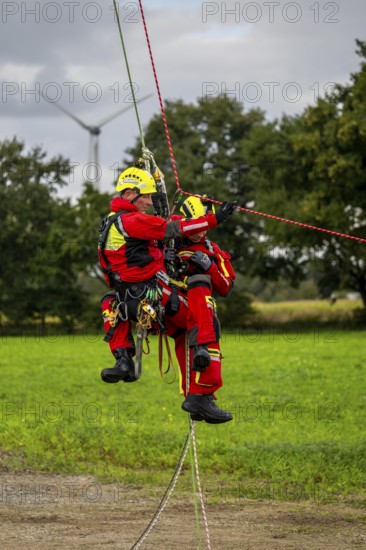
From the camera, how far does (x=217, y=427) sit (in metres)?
20.7

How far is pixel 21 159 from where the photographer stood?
6116 centimetres

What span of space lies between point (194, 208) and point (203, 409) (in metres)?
1.96

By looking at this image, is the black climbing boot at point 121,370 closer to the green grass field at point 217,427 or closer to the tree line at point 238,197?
the green grass field at point 217,427

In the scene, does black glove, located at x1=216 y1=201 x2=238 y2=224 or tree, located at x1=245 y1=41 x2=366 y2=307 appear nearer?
black glove, located at x1=216 y1=201 x2=238 y2=224

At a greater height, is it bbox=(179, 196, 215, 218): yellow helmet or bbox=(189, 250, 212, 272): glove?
bbox=(179, 196, 215, 218): yellow helmet

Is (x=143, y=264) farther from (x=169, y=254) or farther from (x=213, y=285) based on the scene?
(x=213, y=285)

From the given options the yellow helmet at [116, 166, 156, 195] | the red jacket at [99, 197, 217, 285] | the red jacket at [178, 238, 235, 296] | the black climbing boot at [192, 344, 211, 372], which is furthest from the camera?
the red jacket at [178, 238, 235, 296]

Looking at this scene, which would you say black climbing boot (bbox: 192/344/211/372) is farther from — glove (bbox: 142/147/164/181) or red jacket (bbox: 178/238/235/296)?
glove (bbox: 142/147/164/181)

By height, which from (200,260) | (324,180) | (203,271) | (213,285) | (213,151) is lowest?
(213,285)

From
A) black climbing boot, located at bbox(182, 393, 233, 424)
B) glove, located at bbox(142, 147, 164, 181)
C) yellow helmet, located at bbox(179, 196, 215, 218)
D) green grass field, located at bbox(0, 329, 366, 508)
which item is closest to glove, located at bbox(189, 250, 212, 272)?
yellow helmet, located at bbox(179, 196, 215, 218)

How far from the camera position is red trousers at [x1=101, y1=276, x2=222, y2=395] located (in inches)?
401

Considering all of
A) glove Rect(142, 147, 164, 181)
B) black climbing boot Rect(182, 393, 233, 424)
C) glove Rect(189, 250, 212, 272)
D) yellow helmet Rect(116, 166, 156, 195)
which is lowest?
black climbing boot Rect(182, 393, 233, 424)

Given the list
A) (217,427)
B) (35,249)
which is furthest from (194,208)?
(35,249)

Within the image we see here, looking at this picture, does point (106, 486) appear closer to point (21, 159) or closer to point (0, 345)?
point (0, 345)
